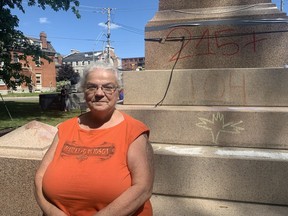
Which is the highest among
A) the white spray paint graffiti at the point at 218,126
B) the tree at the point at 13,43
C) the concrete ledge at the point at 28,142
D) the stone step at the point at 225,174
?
the tree at the point at 13,43

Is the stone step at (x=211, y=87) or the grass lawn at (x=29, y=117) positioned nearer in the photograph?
the stone step at (x=211, y=87)

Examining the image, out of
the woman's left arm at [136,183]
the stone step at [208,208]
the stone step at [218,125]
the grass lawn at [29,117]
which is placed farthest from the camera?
the grass lawn at [29,117]

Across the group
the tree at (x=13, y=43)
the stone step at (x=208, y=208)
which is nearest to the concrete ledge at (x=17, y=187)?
the stone step at (x=208, y=208)

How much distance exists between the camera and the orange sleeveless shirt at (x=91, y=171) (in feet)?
5.51

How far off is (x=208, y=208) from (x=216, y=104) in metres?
1.24

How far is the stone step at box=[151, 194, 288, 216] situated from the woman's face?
3.60ft

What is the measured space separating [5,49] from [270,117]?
12611mm

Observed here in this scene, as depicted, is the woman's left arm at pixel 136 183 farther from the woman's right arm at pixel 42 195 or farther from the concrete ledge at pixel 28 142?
the concrete ledge at pixel 28 142

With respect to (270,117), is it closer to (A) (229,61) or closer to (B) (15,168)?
(A) (229,61)

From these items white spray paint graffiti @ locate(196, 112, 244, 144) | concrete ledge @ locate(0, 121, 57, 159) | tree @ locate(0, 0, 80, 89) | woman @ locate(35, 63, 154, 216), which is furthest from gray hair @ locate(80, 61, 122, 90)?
tree @ locate(0, 0, 80, 89)

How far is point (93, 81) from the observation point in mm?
1942

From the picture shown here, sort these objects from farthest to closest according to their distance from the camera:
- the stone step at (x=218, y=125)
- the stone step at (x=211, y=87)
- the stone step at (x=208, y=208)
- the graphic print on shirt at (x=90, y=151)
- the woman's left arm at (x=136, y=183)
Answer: the stone step at (x=211, y=87) < the stone step at (x=218, y=125) < the stone step at (x=208, y=208) < the graphic print on shirt at (x=90, y=151) < the woman's left arm at (x=136, y=183)

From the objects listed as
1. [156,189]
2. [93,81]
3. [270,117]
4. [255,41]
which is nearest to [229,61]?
[255,41]

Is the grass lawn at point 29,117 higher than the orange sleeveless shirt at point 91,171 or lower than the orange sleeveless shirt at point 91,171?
lower
